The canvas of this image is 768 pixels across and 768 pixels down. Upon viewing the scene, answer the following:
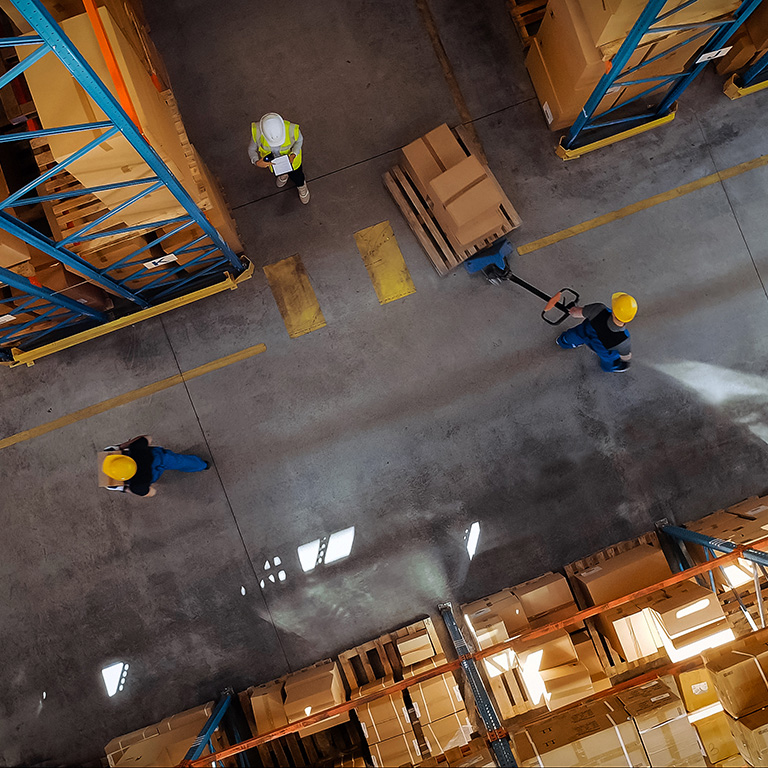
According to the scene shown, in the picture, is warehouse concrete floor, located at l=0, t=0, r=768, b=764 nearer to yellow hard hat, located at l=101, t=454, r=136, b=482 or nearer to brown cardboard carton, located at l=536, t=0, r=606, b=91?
brown cardboard carton, located at l=536, t=0, r=606, b=91

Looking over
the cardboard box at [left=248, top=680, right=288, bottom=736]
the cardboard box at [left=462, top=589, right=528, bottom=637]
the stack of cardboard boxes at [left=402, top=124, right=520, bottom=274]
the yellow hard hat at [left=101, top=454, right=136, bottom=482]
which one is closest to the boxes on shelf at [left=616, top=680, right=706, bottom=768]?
the cardboard box at [left=462, top=589, right=528, bottom=637]

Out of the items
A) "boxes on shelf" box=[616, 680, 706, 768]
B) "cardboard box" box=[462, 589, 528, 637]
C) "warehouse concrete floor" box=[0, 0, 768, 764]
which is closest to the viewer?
"boxes on shelf" box=[616, 680, 706, 768]

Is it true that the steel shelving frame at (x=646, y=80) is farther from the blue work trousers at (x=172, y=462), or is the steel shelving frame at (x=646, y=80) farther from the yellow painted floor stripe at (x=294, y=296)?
the blue work trousers at (x=172, y=462)

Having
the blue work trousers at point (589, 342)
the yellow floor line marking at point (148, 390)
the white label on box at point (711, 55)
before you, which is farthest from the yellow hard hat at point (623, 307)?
the yellow floor line marking at point (148, 390)

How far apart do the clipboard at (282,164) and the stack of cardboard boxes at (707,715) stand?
21.9 feet

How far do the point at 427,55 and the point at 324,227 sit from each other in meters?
2.67

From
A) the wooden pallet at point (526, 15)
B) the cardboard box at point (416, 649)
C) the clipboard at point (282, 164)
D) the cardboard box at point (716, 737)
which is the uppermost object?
the wooden pallet at point (526, 15)

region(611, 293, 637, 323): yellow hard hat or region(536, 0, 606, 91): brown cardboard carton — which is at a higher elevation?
region(536, 0, 606, 91): brown cardboard carton

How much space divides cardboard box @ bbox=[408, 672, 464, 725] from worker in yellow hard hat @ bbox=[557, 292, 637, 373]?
4.05 m

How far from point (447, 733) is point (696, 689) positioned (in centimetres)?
256

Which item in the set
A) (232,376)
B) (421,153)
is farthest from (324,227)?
(232,376)

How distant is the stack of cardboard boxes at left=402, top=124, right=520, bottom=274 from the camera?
6660mm

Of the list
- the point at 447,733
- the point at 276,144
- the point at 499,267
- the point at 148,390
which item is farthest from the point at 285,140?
the point at 447,733

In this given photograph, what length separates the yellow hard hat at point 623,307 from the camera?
6.07m
